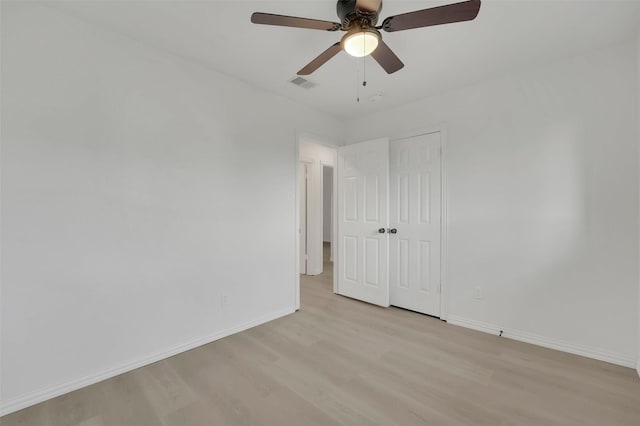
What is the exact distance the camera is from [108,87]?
2064 mm

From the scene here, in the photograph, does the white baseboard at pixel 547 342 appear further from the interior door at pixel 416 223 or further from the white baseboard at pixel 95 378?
the white baseboard at pixel 95 378

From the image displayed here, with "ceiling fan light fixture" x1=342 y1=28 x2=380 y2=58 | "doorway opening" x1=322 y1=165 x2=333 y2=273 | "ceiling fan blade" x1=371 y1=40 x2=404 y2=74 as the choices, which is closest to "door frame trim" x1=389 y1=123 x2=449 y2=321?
"ceiling fan blade" x1=371 y1=40 x2=404 y2=74

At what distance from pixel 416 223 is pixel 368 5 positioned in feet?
7.88

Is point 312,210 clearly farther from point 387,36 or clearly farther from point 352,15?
point 352,15

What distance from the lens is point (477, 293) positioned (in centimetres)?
288

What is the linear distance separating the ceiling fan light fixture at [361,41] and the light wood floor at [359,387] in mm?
2202

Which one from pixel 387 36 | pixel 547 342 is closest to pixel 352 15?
pixel 387 36

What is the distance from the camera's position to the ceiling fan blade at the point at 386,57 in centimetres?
170

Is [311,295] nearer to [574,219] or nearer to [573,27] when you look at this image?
[574,219]

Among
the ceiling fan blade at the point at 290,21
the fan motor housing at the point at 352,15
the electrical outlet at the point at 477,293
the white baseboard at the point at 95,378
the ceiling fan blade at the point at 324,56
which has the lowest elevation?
the white baseboard at the point at 95,378

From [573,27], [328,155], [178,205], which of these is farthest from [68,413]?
[328,155]

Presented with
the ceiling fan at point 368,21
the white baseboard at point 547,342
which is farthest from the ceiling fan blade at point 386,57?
the white baseboard at point 547,342

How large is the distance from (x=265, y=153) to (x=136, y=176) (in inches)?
50.5

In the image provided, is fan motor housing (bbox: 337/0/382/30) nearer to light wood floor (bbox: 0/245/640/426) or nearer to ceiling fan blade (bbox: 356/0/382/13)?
ceiling fan blade (bbox: 356/0/382/13)
